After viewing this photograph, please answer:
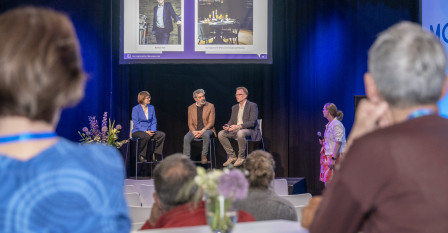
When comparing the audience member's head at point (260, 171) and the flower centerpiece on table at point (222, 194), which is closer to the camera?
the flower centerpiece on table at point (222, 194)

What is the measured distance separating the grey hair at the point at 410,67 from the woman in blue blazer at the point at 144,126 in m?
6.77

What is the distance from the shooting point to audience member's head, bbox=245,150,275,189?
265 cm

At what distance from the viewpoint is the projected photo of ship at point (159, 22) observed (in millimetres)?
8195

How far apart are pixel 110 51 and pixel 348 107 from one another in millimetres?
3956

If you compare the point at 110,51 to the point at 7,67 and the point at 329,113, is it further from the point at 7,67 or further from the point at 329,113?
the point at 7,67

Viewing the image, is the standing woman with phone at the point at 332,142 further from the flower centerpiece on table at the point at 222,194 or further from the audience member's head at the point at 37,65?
the audience member's head at the point at 37,65

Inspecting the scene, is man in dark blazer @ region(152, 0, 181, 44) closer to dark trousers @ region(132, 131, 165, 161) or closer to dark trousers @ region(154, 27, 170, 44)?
dark trousers @ region(154, 27, 170, 44)

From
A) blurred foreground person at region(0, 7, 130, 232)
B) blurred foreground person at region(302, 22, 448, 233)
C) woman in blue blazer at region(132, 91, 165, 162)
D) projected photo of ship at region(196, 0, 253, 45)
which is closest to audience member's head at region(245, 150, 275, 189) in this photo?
blurred foreground person at region(302, 22, 448, 233)

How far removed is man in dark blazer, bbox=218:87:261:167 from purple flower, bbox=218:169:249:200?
20.1 feet

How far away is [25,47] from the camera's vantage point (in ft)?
2.85

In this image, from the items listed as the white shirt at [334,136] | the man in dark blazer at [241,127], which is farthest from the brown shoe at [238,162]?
the white shirt at [334,136]

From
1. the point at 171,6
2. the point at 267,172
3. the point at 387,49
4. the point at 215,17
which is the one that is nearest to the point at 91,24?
the point at 171,6

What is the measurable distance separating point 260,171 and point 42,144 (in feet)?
6.09

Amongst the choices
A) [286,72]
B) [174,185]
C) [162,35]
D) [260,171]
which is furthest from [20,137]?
[286,72]
